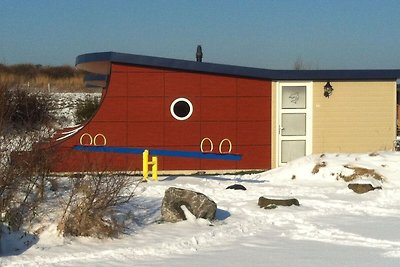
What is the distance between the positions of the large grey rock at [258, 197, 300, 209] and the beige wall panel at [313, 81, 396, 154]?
236 inches

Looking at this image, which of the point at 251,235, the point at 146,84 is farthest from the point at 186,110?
the point at 251,235

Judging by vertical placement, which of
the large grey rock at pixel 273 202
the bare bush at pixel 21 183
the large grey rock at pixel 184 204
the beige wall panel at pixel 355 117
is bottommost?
the large grey rock at pixel 273 202

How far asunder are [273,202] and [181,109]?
241 inches

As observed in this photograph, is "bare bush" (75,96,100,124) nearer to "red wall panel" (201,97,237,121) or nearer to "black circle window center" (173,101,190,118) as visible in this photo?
"black circle window center" (173,101,190,118)

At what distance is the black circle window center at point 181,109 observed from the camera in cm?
1634

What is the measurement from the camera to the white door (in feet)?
54.8

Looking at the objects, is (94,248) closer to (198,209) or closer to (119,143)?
(198,209)

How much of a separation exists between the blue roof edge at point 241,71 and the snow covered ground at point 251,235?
3.95m

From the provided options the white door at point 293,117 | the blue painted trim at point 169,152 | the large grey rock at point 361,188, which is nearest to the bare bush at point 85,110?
the white door at point 293,117

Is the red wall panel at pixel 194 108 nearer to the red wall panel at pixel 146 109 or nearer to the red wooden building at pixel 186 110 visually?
the red wooden building at pixel 186 110

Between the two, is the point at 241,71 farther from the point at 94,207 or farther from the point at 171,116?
the point at 94,207

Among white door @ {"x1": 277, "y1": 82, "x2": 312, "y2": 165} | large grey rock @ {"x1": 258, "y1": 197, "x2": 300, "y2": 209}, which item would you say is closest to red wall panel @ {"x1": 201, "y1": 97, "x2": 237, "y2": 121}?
white door @ {"x1": 277, "y1": 82, "x2": 312, "y2": 165}

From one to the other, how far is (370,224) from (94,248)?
14.2ft

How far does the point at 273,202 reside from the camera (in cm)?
1084
